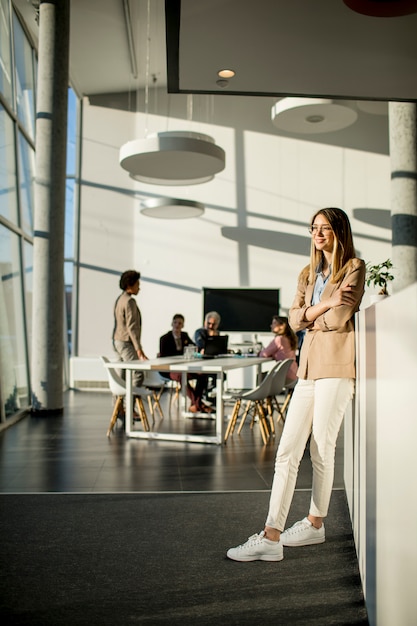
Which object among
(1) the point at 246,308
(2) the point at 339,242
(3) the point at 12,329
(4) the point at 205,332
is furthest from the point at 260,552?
(1) the point at 246,308

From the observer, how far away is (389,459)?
2125mm

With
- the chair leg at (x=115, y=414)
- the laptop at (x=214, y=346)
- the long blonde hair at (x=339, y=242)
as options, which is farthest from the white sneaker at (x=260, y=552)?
the laptop at (x=214, y=346)

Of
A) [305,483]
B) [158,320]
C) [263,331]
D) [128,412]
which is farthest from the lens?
[158,320]

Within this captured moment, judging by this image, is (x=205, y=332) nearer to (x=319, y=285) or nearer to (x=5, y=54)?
(x=5, y=54)

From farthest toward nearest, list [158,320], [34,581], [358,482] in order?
[158,320], [358,482], [34,581]

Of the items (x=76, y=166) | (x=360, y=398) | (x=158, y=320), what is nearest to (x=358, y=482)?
(x=360, y=398)

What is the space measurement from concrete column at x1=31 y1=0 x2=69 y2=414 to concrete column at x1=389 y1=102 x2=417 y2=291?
4.60 metres

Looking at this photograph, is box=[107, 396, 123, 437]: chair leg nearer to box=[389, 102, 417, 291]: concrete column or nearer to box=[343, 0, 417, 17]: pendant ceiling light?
box=[389, 102, 417, 291]: concrete column

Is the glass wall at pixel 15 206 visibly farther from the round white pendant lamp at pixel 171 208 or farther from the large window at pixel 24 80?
the round white pendant lamp at pixel 171 208

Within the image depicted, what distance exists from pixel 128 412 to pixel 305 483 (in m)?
2.65

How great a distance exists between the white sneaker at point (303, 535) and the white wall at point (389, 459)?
58 centimetres

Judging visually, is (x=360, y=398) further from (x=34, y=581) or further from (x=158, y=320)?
(x=158, y=320)

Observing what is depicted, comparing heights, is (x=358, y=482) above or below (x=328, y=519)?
above

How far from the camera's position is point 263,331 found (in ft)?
43.2
